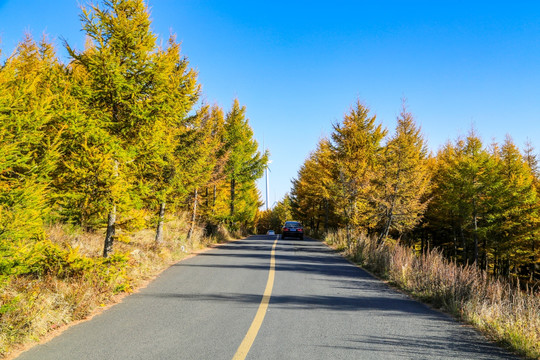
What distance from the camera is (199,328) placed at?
525cm

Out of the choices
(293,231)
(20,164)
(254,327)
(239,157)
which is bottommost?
(254,327)

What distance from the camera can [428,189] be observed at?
24.5 m

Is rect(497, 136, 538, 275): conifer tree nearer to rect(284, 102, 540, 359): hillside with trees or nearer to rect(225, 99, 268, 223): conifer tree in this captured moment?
rect(284, 102, 540, 359): hillside with trees

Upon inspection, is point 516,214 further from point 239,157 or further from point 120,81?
point 120,81

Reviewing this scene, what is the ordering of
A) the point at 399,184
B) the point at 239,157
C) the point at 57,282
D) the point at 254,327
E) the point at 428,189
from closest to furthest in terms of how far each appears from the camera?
the point at 254,327 → the point at 57,282 → the point at 399,184 → the point at 428,189 → the point at 239,157

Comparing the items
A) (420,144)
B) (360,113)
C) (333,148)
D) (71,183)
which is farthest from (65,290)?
(420,144)

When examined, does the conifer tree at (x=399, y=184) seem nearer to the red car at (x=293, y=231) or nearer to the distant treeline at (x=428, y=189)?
the distant treeline at (x=428, y=189)

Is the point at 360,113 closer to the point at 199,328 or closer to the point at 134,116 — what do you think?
the point at 134,116

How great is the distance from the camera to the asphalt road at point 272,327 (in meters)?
4.34

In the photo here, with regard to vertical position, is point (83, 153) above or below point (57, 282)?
above

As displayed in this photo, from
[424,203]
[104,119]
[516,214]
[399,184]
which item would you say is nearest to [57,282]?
[104,119]

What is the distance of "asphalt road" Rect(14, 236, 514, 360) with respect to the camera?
4338 millimetres

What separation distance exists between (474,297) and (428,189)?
1900cm

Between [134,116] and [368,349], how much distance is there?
7.55 meters
